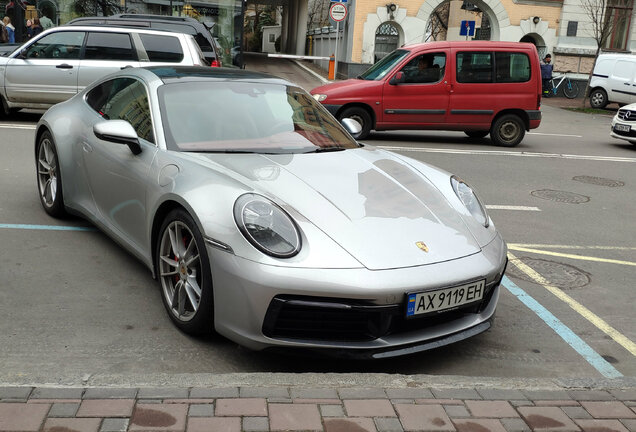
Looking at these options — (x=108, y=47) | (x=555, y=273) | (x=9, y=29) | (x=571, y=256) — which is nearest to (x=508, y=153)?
(x=571, y=256)

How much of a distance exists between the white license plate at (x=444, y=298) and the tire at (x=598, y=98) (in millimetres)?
21719

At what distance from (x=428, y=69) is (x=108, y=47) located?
558cm

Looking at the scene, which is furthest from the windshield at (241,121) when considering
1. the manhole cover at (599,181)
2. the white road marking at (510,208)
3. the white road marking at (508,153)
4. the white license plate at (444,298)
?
the white road marking at (508,153)

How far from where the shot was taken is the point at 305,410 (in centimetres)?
267

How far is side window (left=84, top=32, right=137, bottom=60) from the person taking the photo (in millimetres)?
11531

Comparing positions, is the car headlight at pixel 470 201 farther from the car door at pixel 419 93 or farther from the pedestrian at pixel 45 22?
the pedestrian at pixel 45 22

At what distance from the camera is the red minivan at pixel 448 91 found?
12.2 metres

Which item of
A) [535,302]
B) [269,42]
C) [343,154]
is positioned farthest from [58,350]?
[269,42]

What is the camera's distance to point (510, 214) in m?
7.17

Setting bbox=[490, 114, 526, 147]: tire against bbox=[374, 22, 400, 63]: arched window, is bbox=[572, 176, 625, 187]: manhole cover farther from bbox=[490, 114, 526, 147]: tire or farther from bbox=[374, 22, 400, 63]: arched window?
bbox=[374, 22, 400, 63]: arched window

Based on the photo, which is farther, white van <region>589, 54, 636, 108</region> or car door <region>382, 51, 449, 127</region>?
white van <region>589, 54, 636, 108</region>

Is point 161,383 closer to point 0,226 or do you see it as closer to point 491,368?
point 491,368

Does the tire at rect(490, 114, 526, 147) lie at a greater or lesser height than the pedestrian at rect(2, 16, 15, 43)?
lesser

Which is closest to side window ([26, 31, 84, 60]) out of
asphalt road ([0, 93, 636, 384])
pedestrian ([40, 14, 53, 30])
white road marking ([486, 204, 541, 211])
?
asphalt road ([0, 93, 636, 384])
